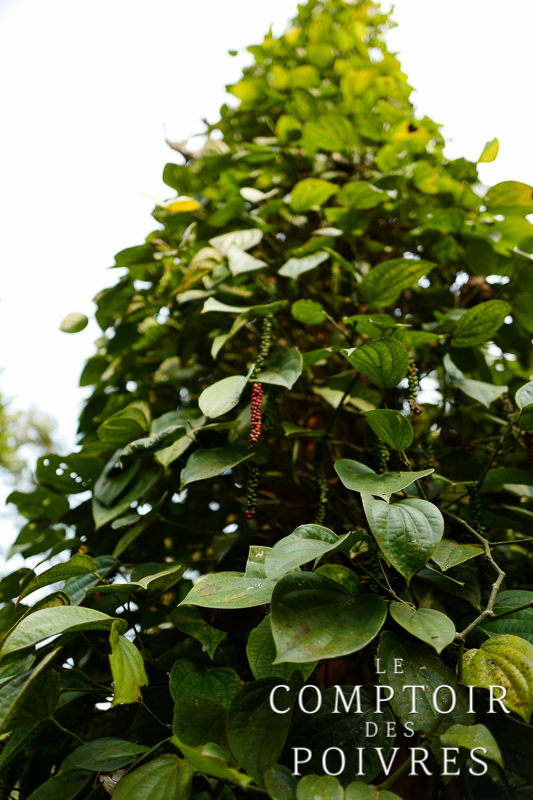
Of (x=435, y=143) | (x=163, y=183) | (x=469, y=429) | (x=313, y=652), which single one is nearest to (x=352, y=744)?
(x=313, y=652)

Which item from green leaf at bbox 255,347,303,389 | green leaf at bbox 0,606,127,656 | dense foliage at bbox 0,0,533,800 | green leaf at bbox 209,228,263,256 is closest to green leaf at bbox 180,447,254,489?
dense foliage at bbox 0,0,533,800

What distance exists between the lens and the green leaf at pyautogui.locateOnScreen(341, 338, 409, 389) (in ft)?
2.01

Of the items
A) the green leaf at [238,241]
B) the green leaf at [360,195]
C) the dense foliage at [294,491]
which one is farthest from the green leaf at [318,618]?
the green leaf at [360,195]

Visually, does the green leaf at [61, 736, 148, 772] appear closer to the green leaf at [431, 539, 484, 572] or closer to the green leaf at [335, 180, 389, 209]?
the green leaf at [431, 539, 484, 572]

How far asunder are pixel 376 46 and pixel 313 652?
1.88m

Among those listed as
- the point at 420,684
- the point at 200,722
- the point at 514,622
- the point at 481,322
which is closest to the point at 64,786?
the point at 200,722

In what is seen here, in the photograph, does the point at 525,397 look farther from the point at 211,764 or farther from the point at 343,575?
the point at 211,764

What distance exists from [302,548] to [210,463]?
269 millimetres

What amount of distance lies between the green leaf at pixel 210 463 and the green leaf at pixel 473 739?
0.38 metres

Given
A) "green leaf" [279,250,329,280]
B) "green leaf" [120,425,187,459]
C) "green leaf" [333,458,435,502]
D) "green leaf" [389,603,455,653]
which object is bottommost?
"green leaf" [389,603,455,653]

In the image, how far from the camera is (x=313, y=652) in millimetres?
391

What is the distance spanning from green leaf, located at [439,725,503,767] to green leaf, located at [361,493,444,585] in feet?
0.41

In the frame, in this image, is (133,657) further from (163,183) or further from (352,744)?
(163,183)

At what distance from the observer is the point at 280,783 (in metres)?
0.40
